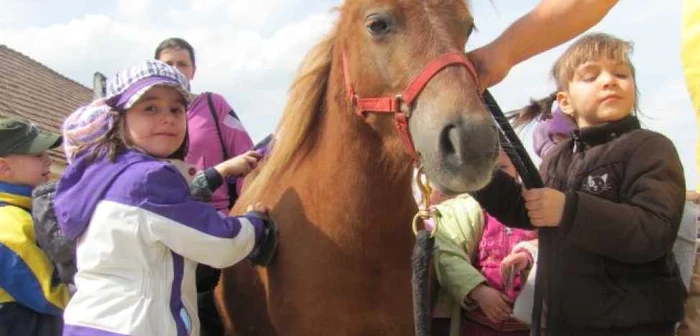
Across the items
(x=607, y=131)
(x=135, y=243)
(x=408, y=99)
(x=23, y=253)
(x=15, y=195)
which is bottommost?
(x=23, y=253)

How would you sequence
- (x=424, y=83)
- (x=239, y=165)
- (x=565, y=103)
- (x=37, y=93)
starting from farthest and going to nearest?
(x=37, y=93) < (x=239, y=165) < (x=565, y=103) < (x=424, y=83)

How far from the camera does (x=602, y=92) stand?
272cm

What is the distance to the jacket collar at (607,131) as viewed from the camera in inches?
107

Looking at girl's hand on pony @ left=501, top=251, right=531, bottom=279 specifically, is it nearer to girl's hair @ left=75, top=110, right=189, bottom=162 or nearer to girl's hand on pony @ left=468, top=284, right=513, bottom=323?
girl's hand on pony @ left=468, top=284, right=513, bottom=323

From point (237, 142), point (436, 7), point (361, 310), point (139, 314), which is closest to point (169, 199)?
point (139, 314)

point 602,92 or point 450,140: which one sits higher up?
point 602,92

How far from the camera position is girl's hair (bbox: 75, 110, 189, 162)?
2588 millimetres

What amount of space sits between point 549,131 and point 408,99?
252cm

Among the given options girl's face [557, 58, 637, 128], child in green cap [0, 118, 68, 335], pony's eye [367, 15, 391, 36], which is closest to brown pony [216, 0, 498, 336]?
pony's eye [367, 15, 391, 36]

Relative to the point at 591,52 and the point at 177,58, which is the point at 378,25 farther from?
the point at 177,58

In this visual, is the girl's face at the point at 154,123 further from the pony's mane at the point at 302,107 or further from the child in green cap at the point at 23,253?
the child in green cap at the point at 23,253

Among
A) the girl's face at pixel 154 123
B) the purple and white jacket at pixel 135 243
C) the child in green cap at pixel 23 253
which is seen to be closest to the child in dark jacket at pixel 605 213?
the purple and white jacket at pixel 135 243

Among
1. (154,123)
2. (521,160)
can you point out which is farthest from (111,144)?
(521,160)

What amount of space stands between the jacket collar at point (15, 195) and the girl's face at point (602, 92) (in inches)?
113
